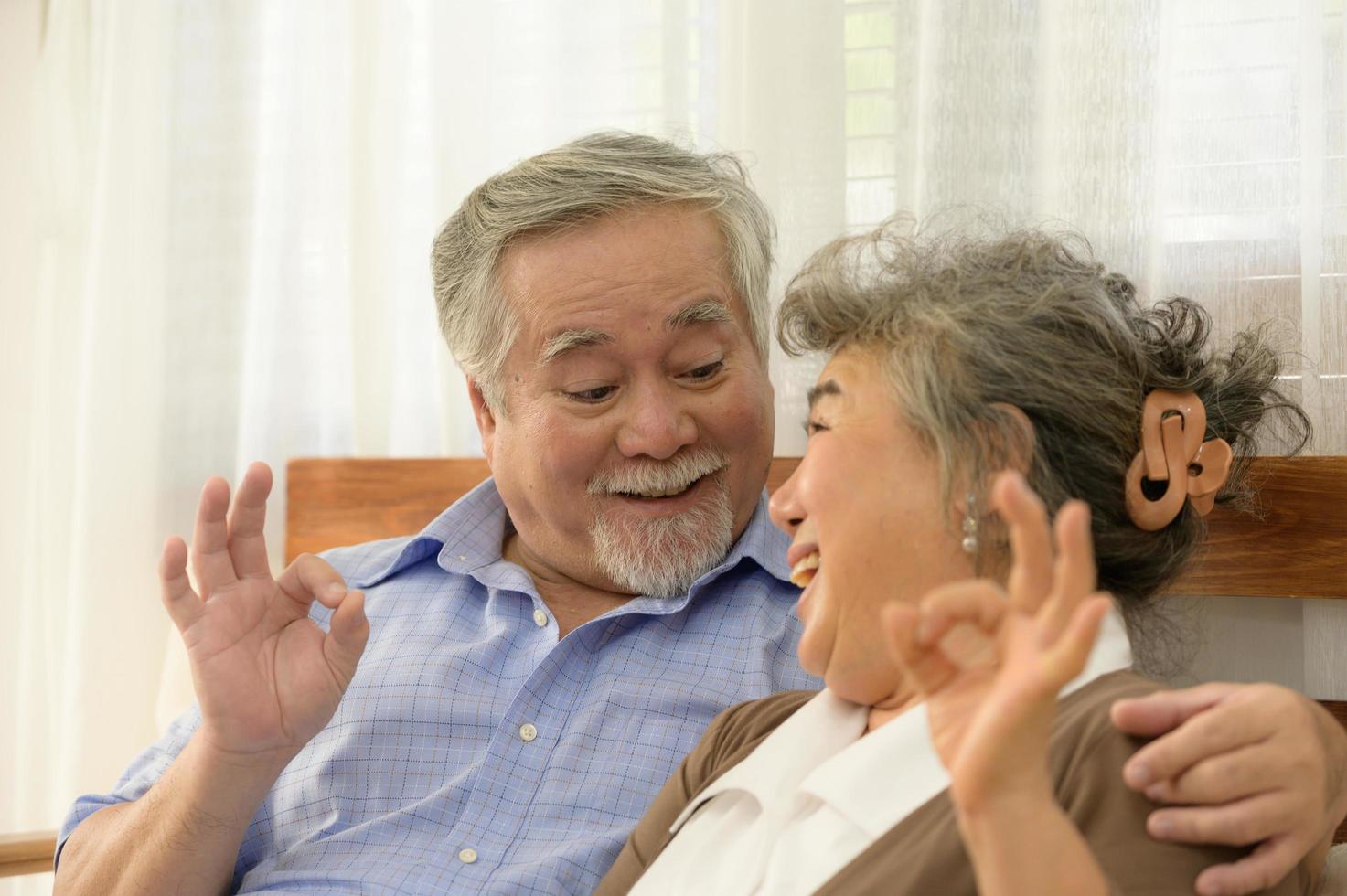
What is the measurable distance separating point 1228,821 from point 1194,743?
2.2 inches

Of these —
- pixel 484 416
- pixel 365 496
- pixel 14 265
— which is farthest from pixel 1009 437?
pixel 14 265

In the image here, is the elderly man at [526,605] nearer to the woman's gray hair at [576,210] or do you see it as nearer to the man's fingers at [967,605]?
the woman's gray hair at [576,210]

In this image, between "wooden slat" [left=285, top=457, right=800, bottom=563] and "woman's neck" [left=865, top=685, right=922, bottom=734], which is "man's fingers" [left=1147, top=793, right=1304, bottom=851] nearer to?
"woman's neck" [left=865, top=685, right=922, bottom=734]

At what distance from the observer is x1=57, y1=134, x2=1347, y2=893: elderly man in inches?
55.2

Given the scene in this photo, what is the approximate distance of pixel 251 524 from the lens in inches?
55.2

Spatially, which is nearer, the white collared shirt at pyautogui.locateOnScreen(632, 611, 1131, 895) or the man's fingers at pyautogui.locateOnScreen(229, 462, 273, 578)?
the white collared shirt at pyautogui.locateOnScreen(632, 611, 1131, 895)

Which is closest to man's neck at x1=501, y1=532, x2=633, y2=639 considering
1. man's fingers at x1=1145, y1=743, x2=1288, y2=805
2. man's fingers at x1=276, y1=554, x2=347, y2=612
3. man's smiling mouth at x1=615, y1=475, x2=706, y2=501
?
man's smiling mouth at x1=615, y1=475, x2=706, y2=501

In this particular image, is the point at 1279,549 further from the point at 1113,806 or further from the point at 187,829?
the point at 187,829

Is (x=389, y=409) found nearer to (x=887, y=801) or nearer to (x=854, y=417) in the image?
(x=854, y=417)

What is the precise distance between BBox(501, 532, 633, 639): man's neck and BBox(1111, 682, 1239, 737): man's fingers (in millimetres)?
910

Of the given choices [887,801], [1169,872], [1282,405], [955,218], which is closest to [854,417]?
[887,801]

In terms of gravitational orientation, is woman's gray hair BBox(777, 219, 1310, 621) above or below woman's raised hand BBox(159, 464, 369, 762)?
above

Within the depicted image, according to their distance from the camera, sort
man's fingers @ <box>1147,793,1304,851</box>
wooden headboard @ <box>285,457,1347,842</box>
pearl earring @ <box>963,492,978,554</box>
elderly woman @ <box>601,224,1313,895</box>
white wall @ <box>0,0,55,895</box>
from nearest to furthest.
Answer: man's fingers @ <box>1147,793,1304,851</box> < elderly woman @ <box>601,224,1313,895</box> < pearl earring @ <box>963,492,978,554</box> < wooden headboard @ <box>285,457,1347,842</box> < white wall @ <box>0,0,55,895</box>

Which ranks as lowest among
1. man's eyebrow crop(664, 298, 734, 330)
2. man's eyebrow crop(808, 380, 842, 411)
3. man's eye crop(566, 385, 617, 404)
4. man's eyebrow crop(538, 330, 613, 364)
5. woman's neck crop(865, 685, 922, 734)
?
woman's neck crop(865, 685, 922, 734)
